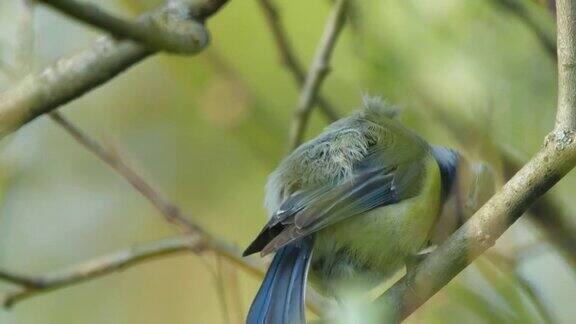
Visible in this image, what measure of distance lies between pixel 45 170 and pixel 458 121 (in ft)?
8.77

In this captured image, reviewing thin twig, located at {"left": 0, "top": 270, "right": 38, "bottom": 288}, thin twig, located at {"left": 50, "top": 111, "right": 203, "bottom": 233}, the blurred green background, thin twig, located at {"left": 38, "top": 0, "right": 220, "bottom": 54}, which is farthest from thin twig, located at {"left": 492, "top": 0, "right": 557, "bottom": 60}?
thin twig, located at {"left": 0, "top": 270, "right": 38, "bottom": 288}

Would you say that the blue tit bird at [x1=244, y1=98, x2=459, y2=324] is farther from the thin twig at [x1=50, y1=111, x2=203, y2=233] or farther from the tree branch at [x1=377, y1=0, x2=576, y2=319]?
the tree branch at [x1=377, y1=0, x2=576, y2=319]

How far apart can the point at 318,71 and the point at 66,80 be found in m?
0.92

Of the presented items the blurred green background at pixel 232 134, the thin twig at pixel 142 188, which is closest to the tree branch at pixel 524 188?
the blurred green background at pixel 232 134

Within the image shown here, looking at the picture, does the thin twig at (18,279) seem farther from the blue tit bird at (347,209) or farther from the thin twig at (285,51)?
the thin twig at (285,51)

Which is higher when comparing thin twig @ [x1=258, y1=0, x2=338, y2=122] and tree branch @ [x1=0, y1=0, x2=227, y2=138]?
thin twig @ [x1=258, y1=0, x2=338, y2=122]

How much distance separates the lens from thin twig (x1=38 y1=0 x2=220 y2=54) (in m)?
1.87

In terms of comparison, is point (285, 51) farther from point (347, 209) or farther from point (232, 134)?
point (347, 209)

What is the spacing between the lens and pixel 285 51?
300 centimetres

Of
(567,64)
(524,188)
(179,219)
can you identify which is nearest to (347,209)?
(179,219)

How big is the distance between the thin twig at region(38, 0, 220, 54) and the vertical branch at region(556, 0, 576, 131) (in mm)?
778

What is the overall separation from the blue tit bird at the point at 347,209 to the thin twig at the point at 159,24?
1.52ft

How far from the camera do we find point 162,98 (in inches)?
192

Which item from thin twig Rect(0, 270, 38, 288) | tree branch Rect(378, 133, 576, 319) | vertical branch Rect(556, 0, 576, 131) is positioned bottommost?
tree branch Rect(378, 133, 576, 319)
